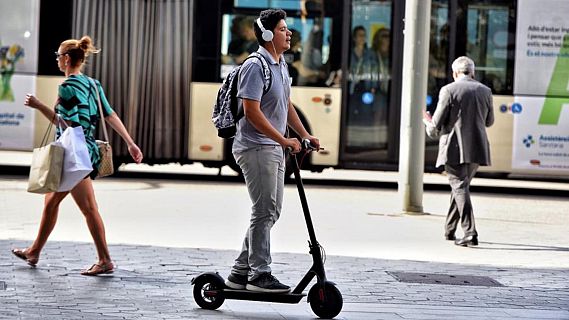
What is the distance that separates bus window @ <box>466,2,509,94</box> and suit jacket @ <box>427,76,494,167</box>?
259 inches

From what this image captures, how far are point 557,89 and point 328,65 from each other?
3.29m

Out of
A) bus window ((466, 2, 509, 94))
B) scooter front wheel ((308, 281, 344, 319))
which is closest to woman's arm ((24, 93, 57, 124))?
scooter front wheel ((308, 281, 344, 319))

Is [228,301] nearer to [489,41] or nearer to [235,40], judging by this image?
[235,40]

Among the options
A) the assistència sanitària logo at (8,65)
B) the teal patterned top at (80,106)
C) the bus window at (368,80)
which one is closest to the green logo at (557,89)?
the bus window at (368,80)

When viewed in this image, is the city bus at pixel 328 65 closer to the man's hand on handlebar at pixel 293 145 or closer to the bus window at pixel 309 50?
the bus window at pixel 309 50

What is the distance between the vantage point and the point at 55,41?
1856 cm

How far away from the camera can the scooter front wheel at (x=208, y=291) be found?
25.5 ft

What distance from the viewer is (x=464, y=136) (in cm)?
1198

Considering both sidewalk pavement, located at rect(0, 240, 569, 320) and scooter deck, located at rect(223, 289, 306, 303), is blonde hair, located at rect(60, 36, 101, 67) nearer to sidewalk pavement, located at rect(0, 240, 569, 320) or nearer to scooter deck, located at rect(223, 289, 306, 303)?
sidewalk pavement, located at rect(0, 240, 569, 320)

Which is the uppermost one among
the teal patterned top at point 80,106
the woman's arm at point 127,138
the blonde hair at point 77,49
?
the blonde hair at point 77,49

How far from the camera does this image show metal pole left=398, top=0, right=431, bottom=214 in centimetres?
1471

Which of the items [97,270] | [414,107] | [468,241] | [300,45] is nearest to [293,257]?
[97,270]

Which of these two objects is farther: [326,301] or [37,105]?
[37,105]

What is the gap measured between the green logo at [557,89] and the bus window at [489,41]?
2.11 ft
